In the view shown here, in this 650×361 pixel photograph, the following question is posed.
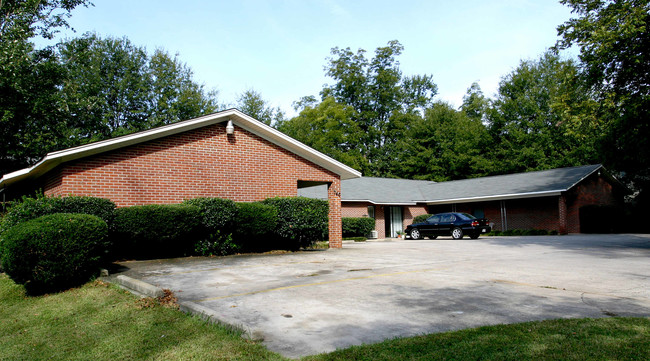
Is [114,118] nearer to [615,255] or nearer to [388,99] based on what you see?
[388,99]

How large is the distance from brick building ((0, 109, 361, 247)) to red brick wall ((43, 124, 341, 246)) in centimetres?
3

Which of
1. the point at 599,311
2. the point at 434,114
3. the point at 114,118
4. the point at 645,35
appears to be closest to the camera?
the point at 599,311

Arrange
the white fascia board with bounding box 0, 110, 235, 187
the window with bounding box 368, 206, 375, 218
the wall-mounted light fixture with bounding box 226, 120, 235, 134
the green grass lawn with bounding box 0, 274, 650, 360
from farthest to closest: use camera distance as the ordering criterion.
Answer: the window with bounding box 368, 206, 375, 218
the wall-mounted light fixture with bounding box 226, 120, 235, 134
the white fascia board with bounding box 0, 110, 235, 187
the green grass lawn with bounding box 0, 274, 650, 360

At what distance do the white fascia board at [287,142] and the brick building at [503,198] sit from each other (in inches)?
480

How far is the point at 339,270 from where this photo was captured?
9.83m

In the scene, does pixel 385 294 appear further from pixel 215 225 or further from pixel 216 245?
pixel 216 245

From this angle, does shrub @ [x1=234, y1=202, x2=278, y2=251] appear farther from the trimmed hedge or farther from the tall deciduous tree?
the tall deciduous tree

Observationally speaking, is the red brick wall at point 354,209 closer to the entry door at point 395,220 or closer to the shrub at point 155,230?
the entry door at point 395,220

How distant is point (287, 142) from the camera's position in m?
16.1

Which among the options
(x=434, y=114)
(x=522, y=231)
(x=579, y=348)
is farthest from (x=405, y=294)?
(x=434, y=114)

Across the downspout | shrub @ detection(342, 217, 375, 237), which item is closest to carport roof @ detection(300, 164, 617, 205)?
the downspout

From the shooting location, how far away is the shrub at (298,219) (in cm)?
1463

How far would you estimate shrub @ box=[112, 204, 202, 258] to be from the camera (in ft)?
37.9

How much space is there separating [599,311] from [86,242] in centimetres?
886
